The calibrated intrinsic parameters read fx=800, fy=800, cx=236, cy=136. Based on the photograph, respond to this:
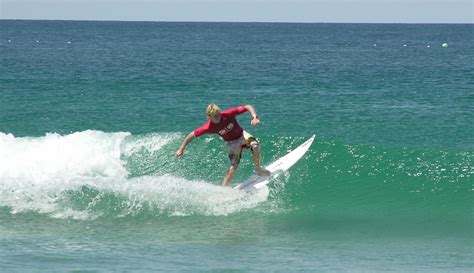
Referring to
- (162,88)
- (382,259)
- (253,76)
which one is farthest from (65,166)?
(253,76)

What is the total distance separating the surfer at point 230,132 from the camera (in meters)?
12.4

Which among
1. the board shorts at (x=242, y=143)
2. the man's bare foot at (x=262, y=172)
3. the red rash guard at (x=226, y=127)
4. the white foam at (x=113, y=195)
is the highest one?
the red rash guard at (x=226, y=127)

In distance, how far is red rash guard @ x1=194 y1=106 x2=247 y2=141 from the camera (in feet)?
41.2

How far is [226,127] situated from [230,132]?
17 cm

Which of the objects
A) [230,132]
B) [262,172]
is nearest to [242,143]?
[230,132]

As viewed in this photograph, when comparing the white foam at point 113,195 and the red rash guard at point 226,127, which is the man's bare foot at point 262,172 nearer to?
the white foam at point 113,195

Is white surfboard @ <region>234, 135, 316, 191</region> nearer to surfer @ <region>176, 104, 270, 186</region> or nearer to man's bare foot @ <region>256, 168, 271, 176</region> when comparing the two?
man's bare foot @ <region>256, 168, 271, 176</region>

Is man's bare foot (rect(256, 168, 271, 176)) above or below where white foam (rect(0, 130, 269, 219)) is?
above

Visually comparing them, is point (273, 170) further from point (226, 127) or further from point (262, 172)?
point (226, 127)

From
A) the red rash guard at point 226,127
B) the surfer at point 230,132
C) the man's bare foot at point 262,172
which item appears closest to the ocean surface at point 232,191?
the man's bare foot at point 262,172

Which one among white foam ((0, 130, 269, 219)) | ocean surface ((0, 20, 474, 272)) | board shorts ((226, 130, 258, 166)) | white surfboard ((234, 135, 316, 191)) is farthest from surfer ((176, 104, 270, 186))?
ocean surface ((0, 20, 474, 272))

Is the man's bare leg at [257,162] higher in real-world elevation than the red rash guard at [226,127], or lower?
lower

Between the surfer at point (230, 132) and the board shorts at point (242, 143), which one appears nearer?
the surfer at point (230, 132)

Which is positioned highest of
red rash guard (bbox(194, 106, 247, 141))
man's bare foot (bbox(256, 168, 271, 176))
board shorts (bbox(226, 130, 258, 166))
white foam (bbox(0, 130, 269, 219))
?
red rash guard (bbox(194, 106, 247, 141))
